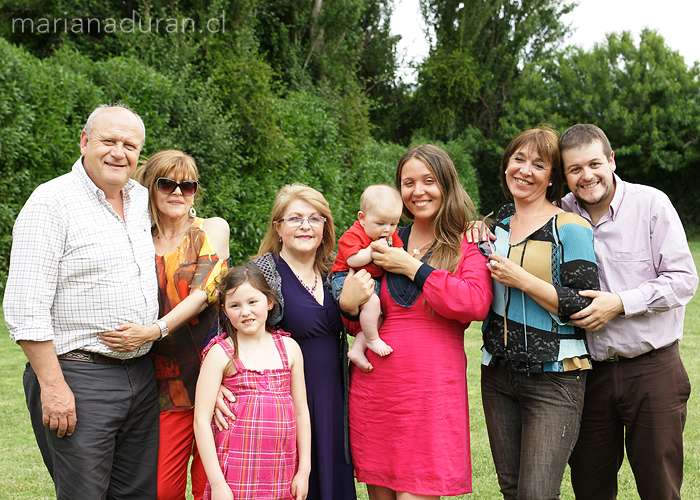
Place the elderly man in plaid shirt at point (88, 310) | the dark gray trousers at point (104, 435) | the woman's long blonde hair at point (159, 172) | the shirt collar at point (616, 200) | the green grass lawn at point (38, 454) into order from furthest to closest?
1. the green grass lawn at point (38, 454)
2. the woman's long blonde hair at point (159, 172)
3. the shirt collar at point (616, 200)
4. the dark gray trousers at point (104, 435)
5. the elderly man in plaid shirt at point (88, 310)

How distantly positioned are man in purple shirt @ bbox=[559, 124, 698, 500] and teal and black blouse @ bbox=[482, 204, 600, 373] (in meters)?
0.18

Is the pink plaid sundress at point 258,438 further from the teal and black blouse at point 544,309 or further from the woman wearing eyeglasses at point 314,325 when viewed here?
the teal and black blouse at point 544,309

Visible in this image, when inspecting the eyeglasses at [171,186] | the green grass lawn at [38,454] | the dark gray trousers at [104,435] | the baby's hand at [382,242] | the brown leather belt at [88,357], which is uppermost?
the eyeglasses at [171,186]

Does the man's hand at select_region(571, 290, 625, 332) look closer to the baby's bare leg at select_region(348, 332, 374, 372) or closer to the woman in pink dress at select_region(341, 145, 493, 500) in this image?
the woman in pink dress at select_region(341, 145, 493, 500)

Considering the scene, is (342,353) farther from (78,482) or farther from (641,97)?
(641,97)

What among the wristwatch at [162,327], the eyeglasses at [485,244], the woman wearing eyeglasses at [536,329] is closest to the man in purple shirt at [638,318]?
the woman wearing eyeglasses at [536,329]

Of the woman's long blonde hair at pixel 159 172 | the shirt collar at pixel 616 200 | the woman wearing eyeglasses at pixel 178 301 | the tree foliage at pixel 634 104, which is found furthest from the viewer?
the tree foliage at pixel 634 104

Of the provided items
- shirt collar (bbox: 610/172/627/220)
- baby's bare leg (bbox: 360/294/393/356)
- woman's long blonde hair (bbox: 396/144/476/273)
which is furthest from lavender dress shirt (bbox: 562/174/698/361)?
baby's bare leg (bbox: 360/294/393/356)

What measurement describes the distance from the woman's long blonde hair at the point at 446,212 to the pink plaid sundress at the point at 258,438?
936 millimetres

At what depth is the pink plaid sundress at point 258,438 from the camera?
252cm

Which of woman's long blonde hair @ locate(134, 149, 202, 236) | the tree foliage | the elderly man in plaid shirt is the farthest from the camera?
the tree foliage

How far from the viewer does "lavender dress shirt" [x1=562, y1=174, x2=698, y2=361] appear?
105 inches

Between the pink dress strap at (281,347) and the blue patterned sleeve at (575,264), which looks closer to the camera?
the blue patterned sleeve at (575,264)

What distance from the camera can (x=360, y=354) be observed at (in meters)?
2.83
